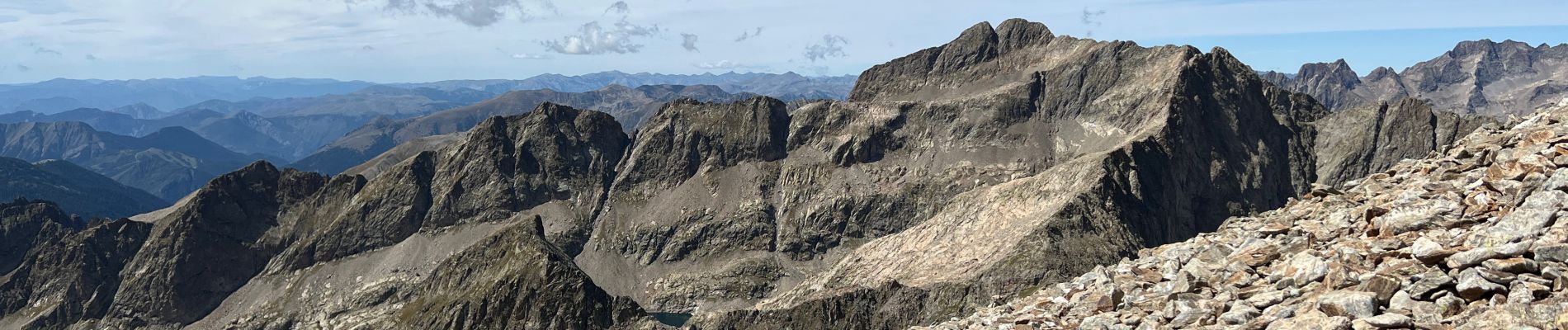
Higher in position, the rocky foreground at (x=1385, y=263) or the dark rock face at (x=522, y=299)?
the rocky foreground at (x=1385, y=263)

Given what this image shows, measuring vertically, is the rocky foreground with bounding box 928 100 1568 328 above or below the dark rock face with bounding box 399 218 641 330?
above

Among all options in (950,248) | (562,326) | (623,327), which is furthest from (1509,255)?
(950,248)

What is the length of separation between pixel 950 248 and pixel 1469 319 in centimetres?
18294

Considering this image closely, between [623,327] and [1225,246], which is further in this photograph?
[623,327]

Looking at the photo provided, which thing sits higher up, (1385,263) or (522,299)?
(1385,263)

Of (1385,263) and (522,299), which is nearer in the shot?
(1385,263)

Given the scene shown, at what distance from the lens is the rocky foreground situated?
1911cm

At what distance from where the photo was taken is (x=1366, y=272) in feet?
71.0

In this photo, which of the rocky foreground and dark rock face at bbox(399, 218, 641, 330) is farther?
dark rock face at bbox(399, 218, 641, 330)

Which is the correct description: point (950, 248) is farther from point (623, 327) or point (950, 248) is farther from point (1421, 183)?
point (1421, 183)

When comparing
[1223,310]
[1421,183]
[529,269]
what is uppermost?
[1421,183]

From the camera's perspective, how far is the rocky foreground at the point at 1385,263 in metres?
19.1

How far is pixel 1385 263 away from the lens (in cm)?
2167

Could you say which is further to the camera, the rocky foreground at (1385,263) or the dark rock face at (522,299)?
the dark rock face at (522,299)
